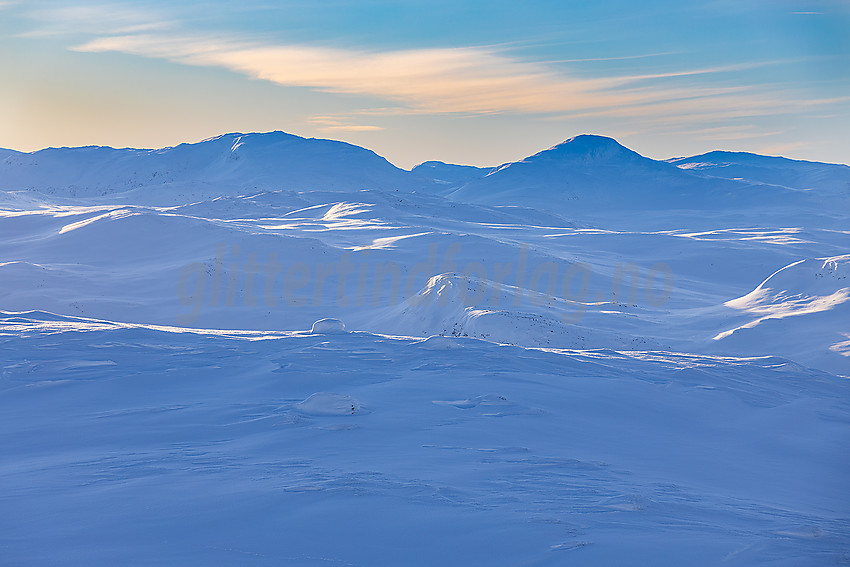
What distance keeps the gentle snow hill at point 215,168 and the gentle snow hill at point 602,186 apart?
2113cm

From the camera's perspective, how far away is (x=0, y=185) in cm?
10531

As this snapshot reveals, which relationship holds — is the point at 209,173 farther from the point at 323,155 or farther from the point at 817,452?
the point at 817,452

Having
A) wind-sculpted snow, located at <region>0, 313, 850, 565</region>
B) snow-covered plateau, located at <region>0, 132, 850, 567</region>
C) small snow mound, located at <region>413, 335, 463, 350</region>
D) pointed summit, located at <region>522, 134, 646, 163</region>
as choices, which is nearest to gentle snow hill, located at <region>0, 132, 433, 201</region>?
pointed summit, located at <region>522, 134, 646, 163</region>

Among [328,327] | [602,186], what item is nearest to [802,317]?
[328,327]

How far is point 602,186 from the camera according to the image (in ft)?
437

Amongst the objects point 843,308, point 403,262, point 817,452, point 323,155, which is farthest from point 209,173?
point 817,452

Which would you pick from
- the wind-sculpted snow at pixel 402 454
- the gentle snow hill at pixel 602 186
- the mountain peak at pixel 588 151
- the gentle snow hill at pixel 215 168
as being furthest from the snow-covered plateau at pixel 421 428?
the mountain peak at pixel 588 151

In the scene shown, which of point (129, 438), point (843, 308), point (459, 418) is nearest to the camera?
point (129, 438)

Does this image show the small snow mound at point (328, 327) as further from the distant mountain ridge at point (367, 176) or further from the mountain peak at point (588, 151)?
the mountain peak at point (588, 151)

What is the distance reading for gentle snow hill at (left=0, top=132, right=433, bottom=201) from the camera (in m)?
112

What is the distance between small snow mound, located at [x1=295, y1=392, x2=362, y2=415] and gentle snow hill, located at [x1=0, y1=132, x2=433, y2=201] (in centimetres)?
8981

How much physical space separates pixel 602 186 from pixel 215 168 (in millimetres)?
70286

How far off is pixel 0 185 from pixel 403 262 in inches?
3840

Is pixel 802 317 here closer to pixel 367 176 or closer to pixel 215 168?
pixel 215 168
